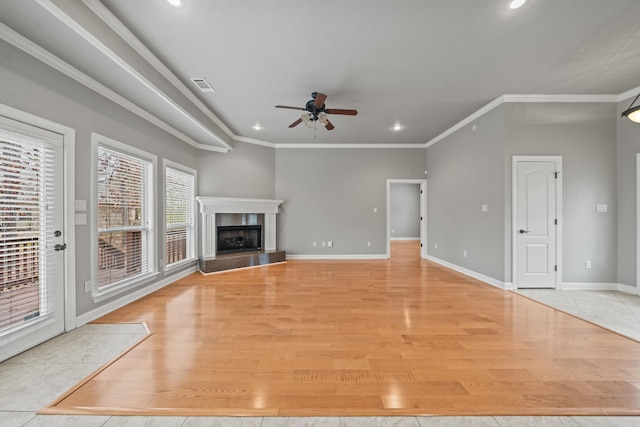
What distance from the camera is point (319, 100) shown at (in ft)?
10.8

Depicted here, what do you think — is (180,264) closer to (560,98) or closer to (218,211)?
(218,211)

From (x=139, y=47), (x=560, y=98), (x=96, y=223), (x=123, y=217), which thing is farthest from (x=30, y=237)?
(x=560, y=98)

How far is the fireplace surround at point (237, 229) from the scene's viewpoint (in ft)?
16.6

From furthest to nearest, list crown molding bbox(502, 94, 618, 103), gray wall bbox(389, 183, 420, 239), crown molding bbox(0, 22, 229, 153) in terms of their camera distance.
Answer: gray wall bbox(389, 183, 420, 239) < crown molding bbox(502, 94, 618, 103) < crown molding bbox(0, 22, 229, 153)

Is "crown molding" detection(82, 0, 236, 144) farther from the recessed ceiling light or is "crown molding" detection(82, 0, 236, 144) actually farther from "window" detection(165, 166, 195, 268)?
the recessed ceiling light

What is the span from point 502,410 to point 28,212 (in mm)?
3998

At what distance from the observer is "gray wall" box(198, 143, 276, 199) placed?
→ 17.7ft

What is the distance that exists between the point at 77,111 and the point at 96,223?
124 cm

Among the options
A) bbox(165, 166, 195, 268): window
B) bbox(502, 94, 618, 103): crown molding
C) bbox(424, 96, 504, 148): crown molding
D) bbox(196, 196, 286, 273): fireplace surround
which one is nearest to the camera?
bbox(502, 94, 618, 103): crown molding

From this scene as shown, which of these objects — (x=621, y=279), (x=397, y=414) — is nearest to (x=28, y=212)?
(x=397, y=414)

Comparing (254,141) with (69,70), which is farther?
(254,141)

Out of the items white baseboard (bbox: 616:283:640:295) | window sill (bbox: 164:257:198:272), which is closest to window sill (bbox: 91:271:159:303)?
window sill (bbox: 164:257:198:272)

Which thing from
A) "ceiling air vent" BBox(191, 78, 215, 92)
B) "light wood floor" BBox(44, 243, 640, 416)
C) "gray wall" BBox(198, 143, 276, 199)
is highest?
"ceiling air vent" BBox(191, 78, 215, 92)

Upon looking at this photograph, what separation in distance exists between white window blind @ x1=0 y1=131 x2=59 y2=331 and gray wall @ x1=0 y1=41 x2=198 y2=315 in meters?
0.29
